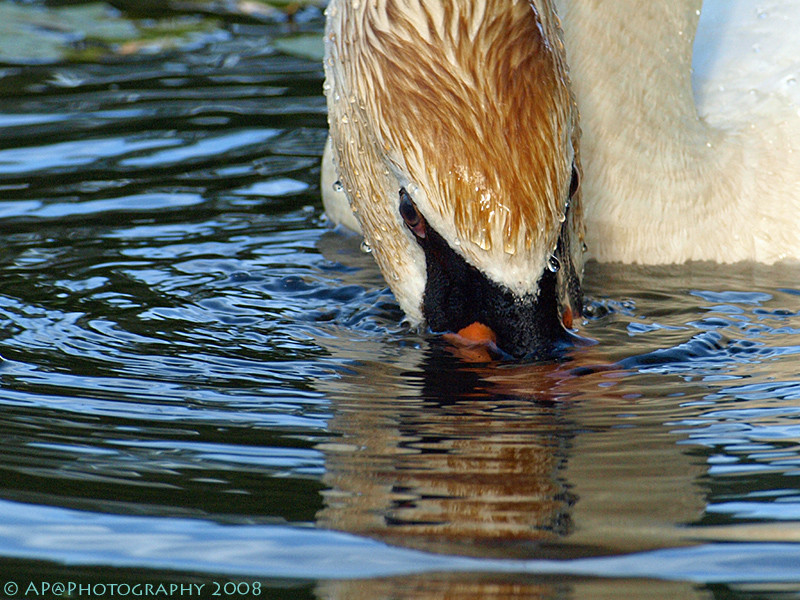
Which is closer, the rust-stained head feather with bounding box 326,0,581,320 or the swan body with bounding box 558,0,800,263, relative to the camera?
the rust-stained head feather with bounding box 326,0,581,320

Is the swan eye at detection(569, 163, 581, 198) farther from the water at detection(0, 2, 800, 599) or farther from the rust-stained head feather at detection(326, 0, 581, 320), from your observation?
the water at detection(0, 2, 800, 599)

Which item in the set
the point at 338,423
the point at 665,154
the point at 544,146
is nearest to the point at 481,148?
the point at 544,146

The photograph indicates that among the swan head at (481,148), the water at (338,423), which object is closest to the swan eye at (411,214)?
the swan head at (481,148)

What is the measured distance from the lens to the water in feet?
9.45

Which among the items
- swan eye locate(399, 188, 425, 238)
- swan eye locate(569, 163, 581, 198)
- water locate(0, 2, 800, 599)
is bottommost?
water locate(0, 2, 800, 599)

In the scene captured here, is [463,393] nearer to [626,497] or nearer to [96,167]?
[626,497]

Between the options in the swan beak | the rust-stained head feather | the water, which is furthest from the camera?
the swan beak

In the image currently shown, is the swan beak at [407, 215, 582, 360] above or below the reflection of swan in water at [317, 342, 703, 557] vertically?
above

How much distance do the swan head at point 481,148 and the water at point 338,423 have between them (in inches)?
9.0

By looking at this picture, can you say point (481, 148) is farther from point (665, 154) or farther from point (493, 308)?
point (665, 154)

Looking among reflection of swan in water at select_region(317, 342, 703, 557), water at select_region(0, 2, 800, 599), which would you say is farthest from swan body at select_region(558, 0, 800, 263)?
reflection of swan in water at select_region(317, 342, 703, 557)

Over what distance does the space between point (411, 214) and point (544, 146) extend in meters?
0.48

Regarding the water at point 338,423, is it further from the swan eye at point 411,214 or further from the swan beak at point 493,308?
the swan eye at point 411,214

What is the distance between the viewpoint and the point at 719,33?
600cm
